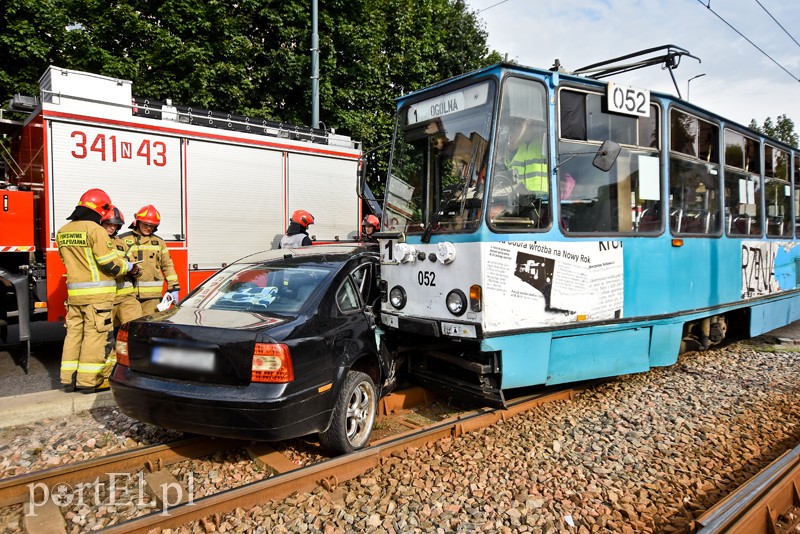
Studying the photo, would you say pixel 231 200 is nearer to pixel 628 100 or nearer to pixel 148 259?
pixel 148 259

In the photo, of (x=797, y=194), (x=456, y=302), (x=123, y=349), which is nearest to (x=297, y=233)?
(x=456, y=302)

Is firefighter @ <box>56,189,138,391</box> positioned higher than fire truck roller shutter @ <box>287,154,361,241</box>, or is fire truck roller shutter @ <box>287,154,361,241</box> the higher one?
fire truck roller shutter @ <box>287,154,361,241</box>

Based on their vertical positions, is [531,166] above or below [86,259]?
above

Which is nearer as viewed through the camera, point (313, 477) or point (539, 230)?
point (313, 477)

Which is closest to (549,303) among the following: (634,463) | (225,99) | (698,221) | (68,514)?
(634,463)

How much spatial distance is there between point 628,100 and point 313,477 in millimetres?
4490

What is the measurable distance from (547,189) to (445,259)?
1128 millimetres

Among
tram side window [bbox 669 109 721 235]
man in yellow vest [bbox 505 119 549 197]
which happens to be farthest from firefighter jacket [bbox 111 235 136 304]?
tram side window [bbox 669 109 721 235]

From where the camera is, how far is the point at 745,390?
249 inches

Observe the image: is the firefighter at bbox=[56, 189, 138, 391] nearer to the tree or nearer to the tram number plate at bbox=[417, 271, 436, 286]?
the tram number plate at bbox=[417, 271, 436, 286]

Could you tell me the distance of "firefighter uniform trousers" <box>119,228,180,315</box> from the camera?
21.7 ft

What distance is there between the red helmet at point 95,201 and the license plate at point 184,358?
105 inches

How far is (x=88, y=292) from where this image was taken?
575 centimetres

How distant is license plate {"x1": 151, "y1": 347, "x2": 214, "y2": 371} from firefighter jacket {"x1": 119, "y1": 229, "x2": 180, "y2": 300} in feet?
9.59
